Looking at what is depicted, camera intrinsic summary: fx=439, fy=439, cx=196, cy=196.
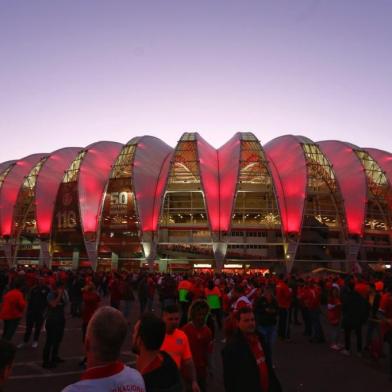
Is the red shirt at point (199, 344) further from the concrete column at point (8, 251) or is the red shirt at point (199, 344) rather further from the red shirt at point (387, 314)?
the concrete column at point (8, 251)

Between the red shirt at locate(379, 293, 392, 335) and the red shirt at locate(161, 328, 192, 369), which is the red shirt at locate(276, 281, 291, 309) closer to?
the red shirt at locate(379, 293, 392, 335)

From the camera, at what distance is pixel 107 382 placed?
231cm

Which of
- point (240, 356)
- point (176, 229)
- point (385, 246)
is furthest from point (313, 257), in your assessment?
point (240, 356)

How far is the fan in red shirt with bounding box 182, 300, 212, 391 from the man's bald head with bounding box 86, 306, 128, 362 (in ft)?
8.49

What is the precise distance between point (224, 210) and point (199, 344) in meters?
38.2

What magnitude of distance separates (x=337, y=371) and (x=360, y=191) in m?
38.7

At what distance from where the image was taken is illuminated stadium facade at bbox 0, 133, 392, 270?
43.5 meters

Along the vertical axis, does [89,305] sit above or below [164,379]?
below

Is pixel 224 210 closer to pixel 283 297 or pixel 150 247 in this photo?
pixel 150 247

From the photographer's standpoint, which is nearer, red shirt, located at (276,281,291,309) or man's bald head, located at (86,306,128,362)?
man's bald head, located at (86,306,128,362)

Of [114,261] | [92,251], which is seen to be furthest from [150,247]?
[92,251]

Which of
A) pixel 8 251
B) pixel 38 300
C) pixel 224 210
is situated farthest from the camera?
pixel 8 251

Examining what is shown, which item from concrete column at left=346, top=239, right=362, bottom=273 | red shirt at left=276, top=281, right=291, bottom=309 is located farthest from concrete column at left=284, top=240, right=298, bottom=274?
red shirt at left=276, top=281, right=291, bottom=309

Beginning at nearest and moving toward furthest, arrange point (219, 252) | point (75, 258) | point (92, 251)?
1. point (219, 252)
2. point (92, 251)
3. point (75, 258)
